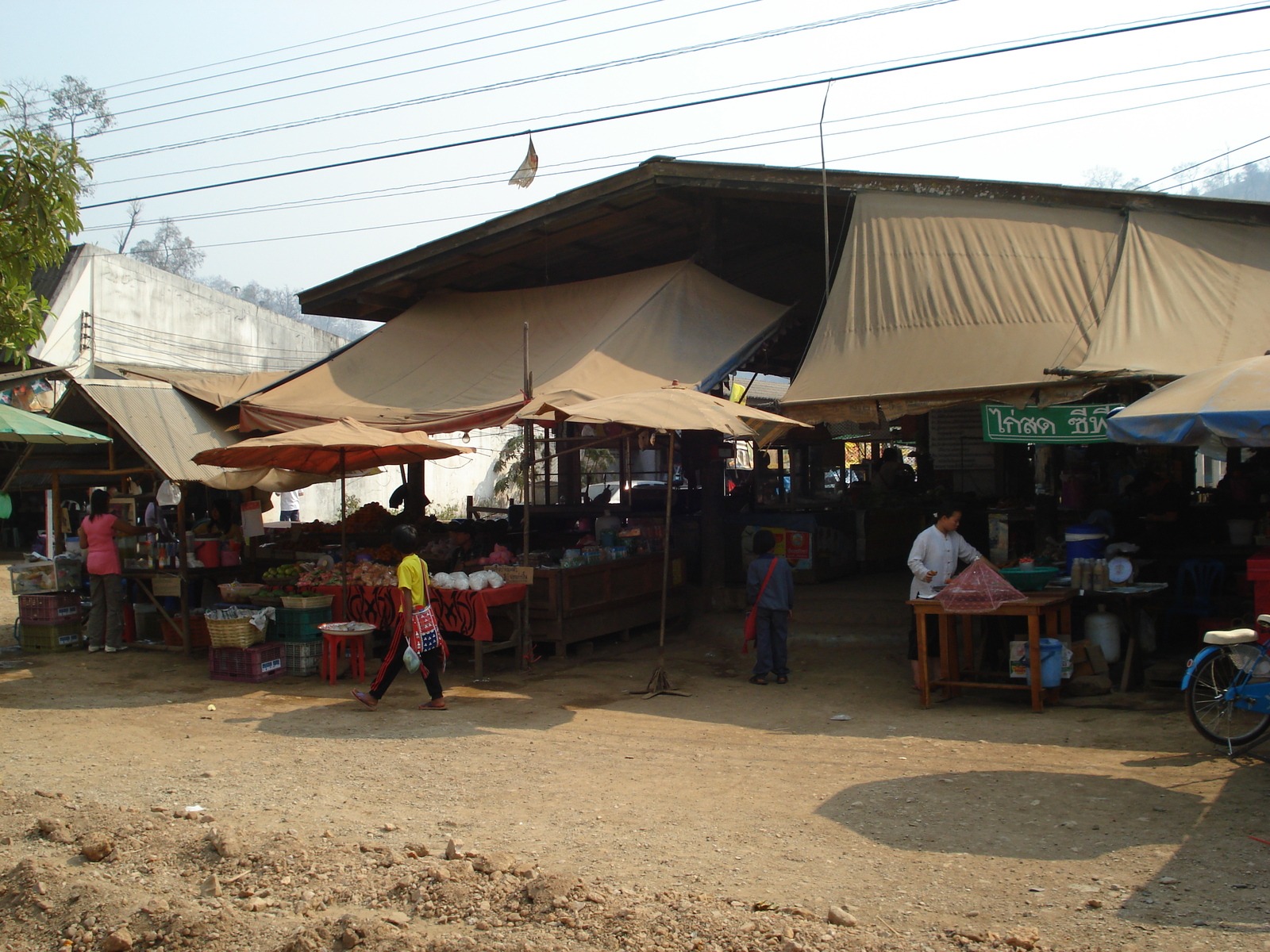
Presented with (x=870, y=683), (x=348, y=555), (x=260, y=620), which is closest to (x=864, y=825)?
(x=870, y=683)

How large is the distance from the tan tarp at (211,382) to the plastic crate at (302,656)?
3.81m

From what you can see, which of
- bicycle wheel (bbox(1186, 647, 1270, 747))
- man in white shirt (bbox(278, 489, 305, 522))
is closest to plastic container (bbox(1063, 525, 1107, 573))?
bicycle wheel (bbox(1186, 647, 1270, 747))

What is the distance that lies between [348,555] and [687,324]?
4980 mm

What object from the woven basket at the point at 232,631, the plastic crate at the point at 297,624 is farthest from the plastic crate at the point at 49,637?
the plastic crate at the point at 297,624

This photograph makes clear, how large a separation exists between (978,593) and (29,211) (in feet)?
28.0

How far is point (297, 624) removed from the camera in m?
9.85

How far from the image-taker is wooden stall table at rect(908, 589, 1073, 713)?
7.62 meters

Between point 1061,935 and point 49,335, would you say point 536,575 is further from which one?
point 49,335

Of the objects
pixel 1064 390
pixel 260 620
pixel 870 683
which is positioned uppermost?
pixel 1064 390

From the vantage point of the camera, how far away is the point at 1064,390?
317 inches

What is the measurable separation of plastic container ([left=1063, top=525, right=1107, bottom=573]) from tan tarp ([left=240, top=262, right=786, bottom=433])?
381 centimetres

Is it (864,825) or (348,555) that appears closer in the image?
(864,825)

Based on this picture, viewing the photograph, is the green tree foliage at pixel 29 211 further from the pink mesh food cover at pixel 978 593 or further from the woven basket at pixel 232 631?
the pink mesh food cover at pixel 978 593

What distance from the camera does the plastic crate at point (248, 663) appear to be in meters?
9.54
